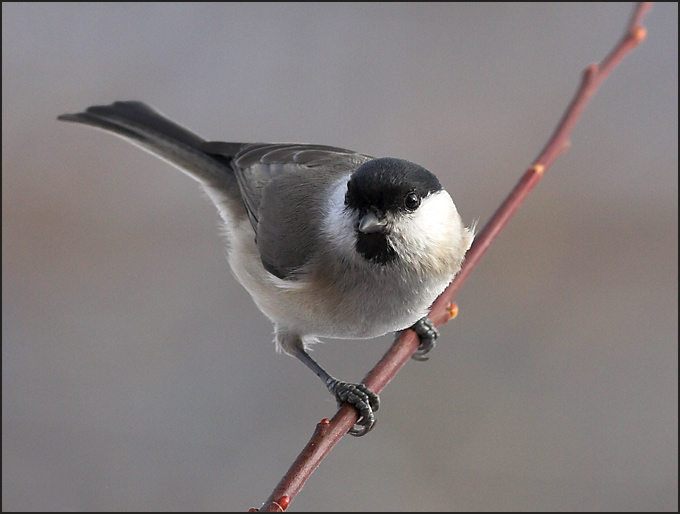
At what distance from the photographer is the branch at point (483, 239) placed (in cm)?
84

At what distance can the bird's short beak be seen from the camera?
917 millimetres

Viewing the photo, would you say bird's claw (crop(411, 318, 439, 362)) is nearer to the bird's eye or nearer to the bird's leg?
the bird's leg

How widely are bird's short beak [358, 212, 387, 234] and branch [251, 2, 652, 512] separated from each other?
0.18 metres

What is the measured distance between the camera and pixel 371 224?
92cm

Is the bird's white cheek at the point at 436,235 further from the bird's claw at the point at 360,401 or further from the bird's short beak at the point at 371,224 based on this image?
the bird's claw at the point at 360,401

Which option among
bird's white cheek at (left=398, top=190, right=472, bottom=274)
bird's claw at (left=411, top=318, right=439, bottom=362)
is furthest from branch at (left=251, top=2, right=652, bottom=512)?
bird's claw at (left=411, top=318, right=439, bottom=362)

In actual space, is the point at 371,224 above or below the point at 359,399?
above

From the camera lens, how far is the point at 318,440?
0.85 metres

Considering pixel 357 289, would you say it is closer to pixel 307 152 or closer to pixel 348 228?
pixel 348 228

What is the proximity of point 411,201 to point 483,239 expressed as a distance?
14 centimetres

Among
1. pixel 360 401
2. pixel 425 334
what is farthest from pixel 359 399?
pixel 425 334

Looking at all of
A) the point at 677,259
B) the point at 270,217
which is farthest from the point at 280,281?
the point at 677,259

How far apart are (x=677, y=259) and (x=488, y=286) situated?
519 mm

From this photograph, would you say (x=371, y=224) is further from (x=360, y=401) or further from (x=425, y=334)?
(x=425, y=334)
